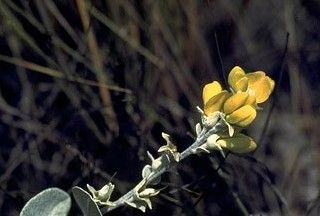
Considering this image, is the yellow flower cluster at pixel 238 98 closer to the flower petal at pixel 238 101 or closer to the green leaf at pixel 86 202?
the flower petal at pixel 238 101

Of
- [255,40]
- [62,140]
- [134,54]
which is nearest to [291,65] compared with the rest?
[255,40]

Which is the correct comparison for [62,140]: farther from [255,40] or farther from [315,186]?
[315,186]

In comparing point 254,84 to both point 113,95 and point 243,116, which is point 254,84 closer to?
point 243,116

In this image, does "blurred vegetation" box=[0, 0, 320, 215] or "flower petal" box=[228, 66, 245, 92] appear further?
"blurred vegetation" box=[0, 0, 320, 215]

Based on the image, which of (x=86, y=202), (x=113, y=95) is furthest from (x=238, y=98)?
(x=113, y=95)

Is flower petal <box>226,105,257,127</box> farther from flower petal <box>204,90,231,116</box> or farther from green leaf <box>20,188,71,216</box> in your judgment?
green leaf <box>20,188,71,216</box>

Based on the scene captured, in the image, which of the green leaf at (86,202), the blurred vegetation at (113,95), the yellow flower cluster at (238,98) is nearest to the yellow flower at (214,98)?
the yellow flower cluster at (238,98)

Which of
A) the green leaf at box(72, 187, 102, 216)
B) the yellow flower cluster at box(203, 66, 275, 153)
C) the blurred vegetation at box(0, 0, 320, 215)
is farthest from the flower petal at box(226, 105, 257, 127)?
the blurred vegetation at box(0, 0, 320, 215)
